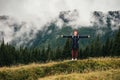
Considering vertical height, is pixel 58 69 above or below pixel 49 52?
above

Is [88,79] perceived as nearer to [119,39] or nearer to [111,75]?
[111,75]

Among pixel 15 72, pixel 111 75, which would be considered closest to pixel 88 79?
pixel 111 75

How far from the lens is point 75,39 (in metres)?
35.7

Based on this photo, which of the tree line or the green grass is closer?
the green grass

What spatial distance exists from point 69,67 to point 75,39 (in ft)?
20.2

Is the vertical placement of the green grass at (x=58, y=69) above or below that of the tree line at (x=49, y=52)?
above

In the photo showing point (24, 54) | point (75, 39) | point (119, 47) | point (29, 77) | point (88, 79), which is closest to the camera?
point (88, 79)

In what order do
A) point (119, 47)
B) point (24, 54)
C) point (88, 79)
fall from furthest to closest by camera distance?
point (24, 54), point (119, 47), point (88, 79)

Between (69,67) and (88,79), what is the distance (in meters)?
5.56

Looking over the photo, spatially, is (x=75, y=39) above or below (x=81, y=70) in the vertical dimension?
above

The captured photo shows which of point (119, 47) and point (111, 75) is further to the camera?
point (119, 47)

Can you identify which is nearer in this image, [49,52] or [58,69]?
[58,69]

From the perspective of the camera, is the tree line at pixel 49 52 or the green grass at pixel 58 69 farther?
the tree line at pixel 49 52

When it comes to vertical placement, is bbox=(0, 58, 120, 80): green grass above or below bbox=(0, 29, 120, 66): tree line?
above
